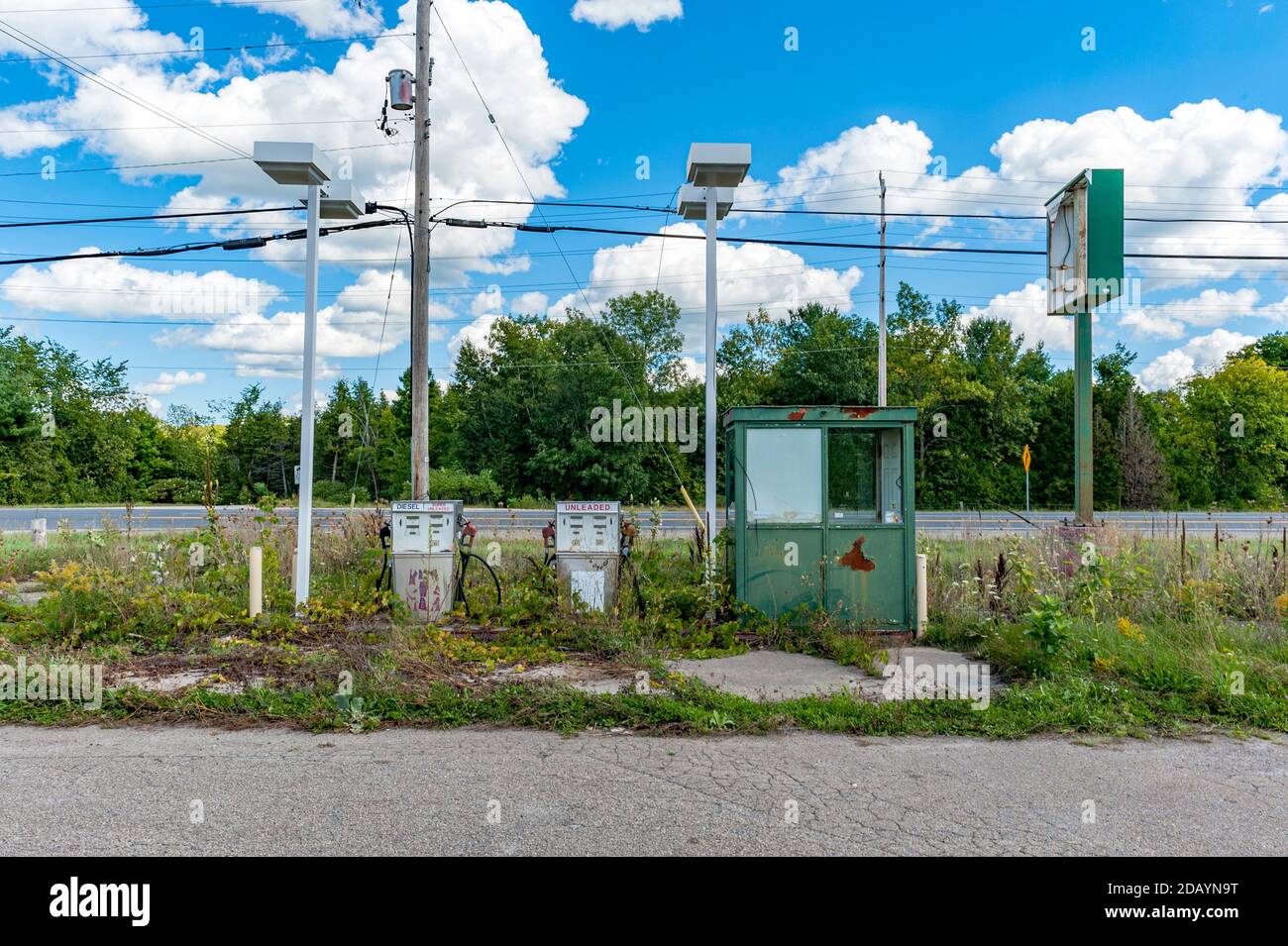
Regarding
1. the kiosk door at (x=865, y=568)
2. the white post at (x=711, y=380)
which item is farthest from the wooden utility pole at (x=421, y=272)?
the kiosk door at (x=865, y=568)

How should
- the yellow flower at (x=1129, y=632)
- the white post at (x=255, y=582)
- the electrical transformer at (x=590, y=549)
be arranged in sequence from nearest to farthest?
1. the yellow flower at (x=1129, y=632)
2. the white post at (x=255, y=582)
3. the electrical transformer at (x=590, y=549)

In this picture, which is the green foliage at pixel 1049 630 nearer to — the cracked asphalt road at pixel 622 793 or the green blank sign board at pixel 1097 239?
the cracked asphalt road at pixel 622 793

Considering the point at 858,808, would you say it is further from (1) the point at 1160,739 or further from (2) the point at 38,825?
(2) the point at 38,825

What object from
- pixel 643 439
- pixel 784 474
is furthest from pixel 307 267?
pixel 643 439

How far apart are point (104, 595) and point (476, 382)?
2808 cm

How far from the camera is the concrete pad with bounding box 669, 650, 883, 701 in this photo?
626 cm

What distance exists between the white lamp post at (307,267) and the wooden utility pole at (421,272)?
11.8 ft

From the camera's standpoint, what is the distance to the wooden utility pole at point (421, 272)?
41.6ft

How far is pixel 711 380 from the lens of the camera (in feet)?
28.9

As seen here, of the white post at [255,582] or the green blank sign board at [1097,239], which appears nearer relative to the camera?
the white post at [255,582]

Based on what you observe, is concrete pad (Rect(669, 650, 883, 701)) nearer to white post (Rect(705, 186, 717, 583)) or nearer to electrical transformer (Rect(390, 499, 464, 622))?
white post (Rect(705, 186, 717, 583))

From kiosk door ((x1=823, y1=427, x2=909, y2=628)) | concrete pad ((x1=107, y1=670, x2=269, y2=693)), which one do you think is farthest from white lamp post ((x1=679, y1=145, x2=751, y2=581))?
concrete pad ((x1=107, y1=670, x2=269, y2=693))

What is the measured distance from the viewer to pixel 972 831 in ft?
12.6

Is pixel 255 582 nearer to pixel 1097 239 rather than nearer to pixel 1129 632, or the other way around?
pixel 1129 632
